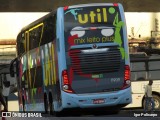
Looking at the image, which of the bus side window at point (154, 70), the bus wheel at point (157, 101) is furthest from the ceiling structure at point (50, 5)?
the bus side window at point (154, 70)

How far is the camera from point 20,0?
34312 millimetres

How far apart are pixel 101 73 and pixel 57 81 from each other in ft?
4.50

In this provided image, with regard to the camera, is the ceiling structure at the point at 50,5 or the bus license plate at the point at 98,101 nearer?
the bus license plate at the point at 98,101

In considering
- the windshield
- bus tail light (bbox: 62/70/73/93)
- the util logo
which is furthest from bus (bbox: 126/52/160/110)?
bus tail light (bbox: 62/70/73/93)

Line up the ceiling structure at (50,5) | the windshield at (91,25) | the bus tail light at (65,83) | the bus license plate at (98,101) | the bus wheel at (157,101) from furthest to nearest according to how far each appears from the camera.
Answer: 1. the ceiling structure at (50,5)
2. the bus wheel at (157,101)
3. the bus license plate at (98,101)
4. the windshield at (91,25)
5. the bus tail light at (65,83)

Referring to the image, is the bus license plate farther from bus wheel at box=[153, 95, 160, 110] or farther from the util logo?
bus wheel at box=[153, 95, 160, 110]

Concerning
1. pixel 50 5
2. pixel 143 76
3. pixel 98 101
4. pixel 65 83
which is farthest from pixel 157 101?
pixel 50 5

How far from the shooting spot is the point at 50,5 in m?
35.3

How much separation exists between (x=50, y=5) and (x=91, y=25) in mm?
21229

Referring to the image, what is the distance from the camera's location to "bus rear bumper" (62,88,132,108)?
14.2m

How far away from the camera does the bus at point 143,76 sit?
68.2ft

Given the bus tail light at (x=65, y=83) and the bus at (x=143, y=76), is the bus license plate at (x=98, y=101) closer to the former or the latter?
the bus tail light at (x=65, y=83)

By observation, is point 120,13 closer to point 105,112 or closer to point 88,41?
point 88,41

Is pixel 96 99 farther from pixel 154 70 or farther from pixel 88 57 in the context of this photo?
pixel 154 70
